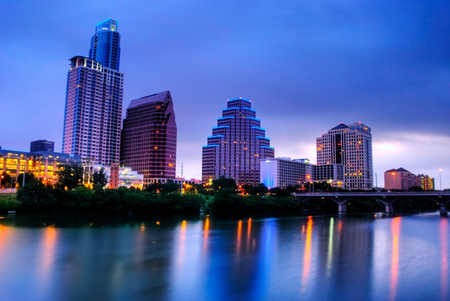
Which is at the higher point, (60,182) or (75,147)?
(75,147)

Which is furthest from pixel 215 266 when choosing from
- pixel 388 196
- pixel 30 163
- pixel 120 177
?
pixel 30 163

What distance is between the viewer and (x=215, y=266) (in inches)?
1372

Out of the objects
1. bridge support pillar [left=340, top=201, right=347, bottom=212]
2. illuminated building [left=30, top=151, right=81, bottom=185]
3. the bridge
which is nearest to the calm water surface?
the bridge

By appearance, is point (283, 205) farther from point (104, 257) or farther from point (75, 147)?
point (75, 147)

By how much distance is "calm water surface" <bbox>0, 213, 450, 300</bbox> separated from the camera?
2650cm

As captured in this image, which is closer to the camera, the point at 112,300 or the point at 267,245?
the point at 112,300

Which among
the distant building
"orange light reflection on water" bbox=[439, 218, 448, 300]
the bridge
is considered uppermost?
the distant building

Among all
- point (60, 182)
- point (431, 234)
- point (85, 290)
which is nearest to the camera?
point (85, 290)


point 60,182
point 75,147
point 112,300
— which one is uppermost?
point 75,147

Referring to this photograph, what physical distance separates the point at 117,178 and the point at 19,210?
103 metres

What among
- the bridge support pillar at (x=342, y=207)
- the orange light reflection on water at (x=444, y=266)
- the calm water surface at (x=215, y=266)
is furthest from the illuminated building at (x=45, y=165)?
the orange light reflection on water at (x=444, y=266)

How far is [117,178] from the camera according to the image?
600 ft

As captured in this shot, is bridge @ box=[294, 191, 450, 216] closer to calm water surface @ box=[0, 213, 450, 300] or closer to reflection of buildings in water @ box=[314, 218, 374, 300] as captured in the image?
calm water surface @ box=[0, 213, 450, 300]

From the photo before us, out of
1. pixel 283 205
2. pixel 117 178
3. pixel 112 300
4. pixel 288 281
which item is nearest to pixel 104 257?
pixel 112 300
